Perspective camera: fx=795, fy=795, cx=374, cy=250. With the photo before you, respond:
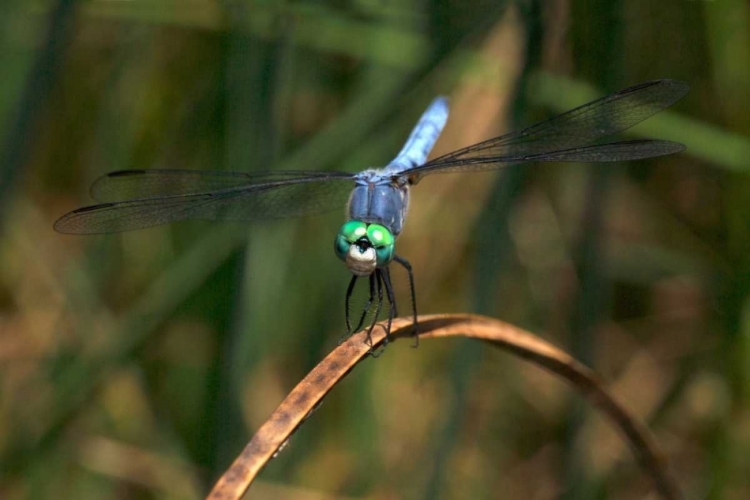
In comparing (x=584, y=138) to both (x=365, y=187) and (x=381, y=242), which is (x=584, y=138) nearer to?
(x=365, y=187)

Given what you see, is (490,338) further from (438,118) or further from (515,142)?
(438,118)

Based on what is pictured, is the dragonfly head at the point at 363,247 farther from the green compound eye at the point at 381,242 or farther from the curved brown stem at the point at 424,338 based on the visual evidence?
the curved brown stem at the point at 424,338

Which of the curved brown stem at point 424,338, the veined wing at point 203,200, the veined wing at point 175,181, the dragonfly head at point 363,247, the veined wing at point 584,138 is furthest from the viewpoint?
the veined wing at point 175,181

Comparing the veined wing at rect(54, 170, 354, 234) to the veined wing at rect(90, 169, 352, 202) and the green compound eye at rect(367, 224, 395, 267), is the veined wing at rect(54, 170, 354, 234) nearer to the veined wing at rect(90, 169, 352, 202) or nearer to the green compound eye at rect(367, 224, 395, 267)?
the veined wing at rect(90, 169, 352, 202)

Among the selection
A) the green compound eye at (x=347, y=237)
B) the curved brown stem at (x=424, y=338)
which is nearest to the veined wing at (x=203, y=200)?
the green compound eye at (x=347, y=237)

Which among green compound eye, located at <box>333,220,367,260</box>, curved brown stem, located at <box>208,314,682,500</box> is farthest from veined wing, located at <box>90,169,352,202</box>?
curved brown stem, located at <box>208,314,682,500</box>

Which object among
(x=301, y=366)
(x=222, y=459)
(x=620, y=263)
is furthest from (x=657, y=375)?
(x=222, y=459)

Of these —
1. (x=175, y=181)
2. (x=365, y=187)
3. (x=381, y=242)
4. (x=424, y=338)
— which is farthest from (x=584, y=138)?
(x=175, y=181)
